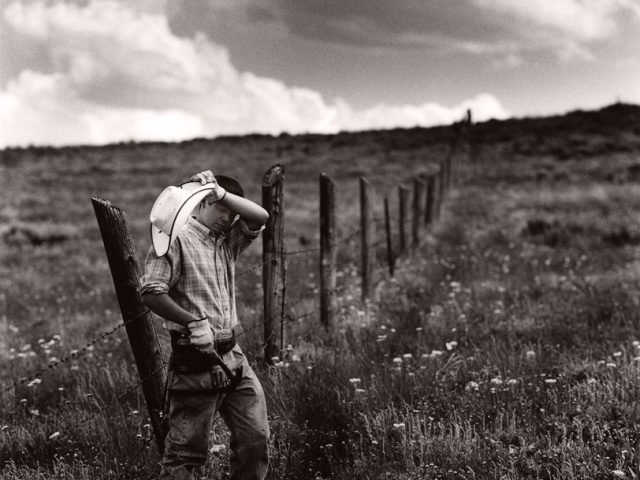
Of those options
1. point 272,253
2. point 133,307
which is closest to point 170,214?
point 133,307

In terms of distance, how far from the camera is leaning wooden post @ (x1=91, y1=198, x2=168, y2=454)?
3.40m

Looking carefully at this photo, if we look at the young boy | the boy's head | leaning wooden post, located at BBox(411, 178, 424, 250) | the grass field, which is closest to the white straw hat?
the young boy

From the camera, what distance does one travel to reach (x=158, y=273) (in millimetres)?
2779

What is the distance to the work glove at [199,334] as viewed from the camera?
2.77 meters

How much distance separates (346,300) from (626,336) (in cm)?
335

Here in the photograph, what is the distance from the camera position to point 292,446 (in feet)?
12.7

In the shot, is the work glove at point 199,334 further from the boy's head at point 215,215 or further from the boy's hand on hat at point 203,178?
the boy's hand on hat at point 203,178

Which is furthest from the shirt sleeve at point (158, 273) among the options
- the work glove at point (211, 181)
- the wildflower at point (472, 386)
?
the wildflower at point (472, 386)

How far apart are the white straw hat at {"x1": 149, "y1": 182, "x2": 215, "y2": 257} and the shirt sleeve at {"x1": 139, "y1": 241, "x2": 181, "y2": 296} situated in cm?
6

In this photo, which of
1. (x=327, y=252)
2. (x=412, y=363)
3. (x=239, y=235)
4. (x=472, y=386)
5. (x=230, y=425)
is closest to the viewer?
(x=230, y=425)

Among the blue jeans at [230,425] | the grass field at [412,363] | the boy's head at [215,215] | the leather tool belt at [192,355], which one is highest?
the boy's head at [215,215]

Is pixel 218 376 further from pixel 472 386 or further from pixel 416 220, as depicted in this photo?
pixel 416 220

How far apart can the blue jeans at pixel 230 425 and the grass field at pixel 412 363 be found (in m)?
0.57

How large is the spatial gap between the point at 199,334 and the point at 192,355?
8.1 inches
